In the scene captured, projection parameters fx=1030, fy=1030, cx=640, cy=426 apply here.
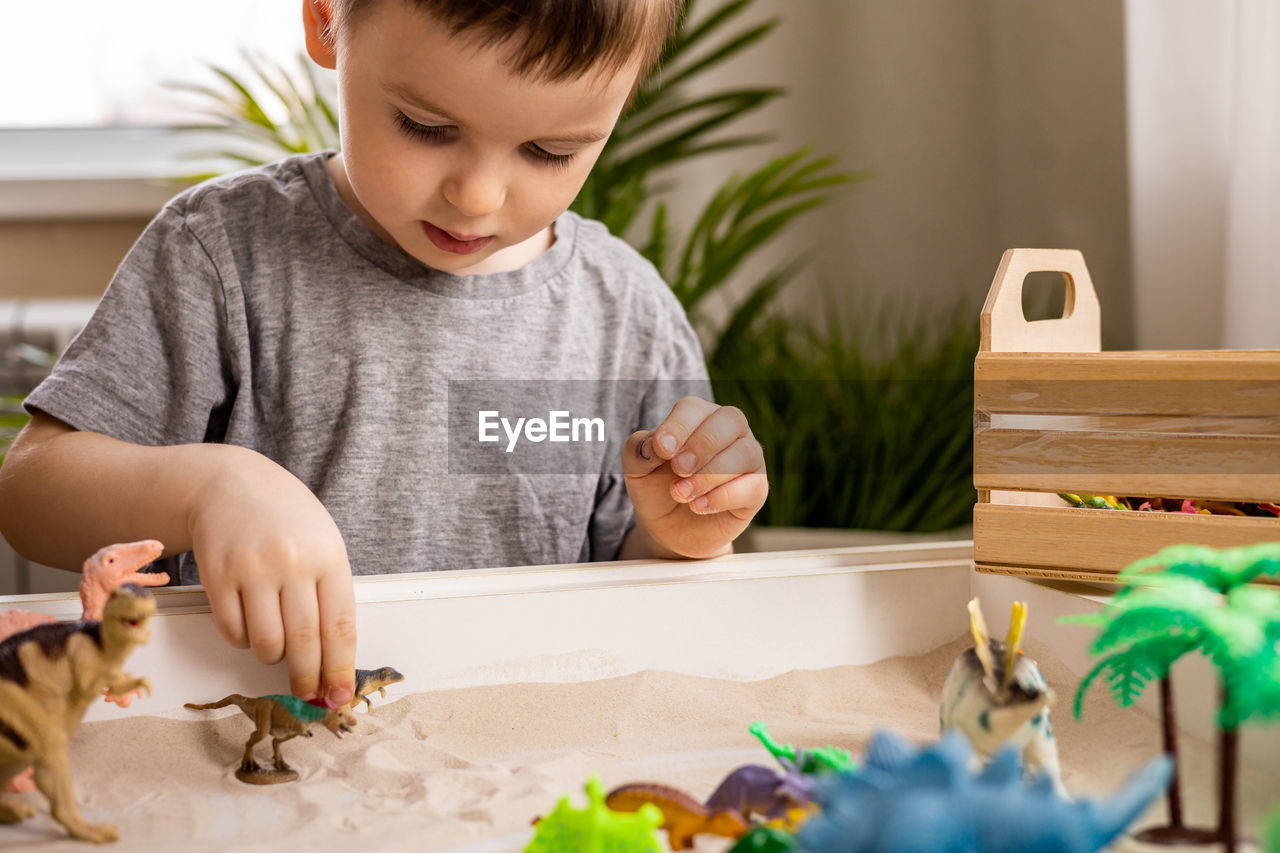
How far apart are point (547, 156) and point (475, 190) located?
6 centimetres

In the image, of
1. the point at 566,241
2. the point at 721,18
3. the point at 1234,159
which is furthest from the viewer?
the point at 721,18

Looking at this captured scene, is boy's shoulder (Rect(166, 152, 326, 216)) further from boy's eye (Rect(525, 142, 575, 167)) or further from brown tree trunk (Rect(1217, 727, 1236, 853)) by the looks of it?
brown tree trunk (Rect(1217, 727, 1236, 853))

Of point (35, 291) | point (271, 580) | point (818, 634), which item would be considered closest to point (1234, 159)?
point (818, 634)

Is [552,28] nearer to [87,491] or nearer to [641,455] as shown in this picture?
[641,455]

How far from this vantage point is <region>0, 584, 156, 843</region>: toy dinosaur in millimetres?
354

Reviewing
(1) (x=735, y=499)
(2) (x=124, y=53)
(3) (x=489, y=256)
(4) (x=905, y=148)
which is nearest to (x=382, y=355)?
(3) (x=489, y=256)

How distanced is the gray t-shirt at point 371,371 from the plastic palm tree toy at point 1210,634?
1.90 feet

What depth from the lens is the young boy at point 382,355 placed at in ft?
1.76

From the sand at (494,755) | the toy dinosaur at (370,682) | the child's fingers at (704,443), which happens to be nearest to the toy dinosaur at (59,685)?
the sand at (494,755)

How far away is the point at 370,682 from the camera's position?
1.59 ft

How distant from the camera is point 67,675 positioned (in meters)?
0.36

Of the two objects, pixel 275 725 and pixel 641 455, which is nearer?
pixel 275 725

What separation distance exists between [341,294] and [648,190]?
3.16 ft

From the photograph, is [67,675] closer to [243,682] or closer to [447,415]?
[243,682]
